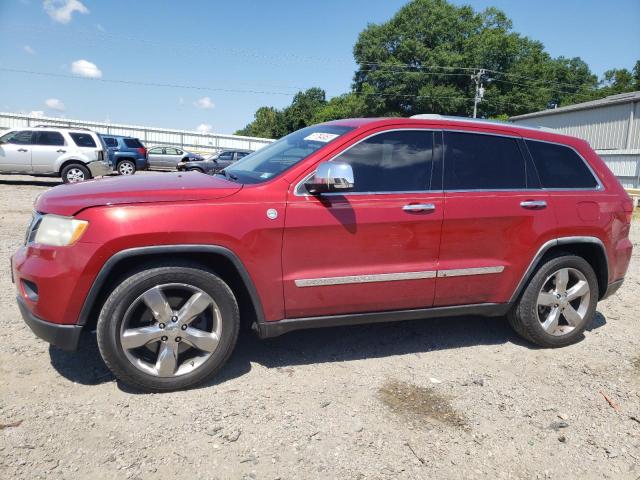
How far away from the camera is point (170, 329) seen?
119 inches

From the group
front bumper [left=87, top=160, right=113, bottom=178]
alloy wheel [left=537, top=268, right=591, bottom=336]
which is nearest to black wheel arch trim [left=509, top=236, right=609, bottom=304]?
alloy wheel [left=537, top=268, right=591, bottom=336]

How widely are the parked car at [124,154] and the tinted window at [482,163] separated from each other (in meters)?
19.6

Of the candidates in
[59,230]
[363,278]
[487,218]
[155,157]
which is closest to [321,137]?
[363,278]

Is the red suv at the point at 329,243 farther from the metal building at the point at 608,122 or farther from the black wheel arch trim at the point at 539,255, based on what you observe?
the metal building at the point at 608,122

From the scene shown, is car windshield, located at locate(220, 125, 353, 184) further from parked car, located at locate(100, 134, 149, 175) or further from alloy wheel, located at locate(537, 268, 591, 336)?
parked car, located at locate(100, 134, 149, 175)

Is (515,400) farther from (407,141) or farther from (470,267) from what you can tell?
(407,141)

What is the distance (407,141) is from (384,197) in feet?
1.63

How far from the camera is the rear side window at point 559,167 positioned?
401 centimetres

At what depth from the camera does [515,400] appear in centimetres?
327

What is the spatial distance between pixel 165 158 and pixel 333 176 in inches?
1008

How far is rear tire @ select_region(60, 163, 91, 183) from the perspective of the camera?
48.2 feet

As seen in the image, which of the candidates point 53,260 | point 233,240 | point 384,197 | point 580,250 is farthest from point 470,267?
point 53,260

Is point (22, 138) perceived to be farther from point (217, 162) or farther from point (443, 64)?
point (443, 64)

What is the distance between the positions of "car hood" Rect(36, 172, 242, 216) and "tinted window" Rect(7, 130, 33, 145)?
1343 cm
